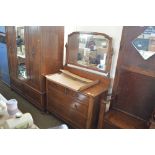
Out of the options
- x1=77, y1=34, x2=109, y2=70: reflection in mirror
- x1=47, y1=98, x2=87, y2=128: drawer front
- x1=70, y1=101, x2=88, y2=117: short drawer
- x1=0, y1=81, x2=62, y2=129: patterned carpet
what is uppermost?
x1=77, y1=34, x2=109, y2=70: reflection in mirror

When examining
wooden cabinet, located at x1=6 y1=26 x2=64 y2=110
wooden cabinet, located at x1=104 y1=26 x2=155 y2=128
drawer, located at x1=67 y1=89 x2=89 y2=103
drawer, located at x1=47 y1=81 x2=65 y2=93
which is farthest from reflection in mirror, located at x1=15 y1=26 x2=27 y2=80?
wooden cabinet, located at x1=104 y1=26 x2=155 y2=128

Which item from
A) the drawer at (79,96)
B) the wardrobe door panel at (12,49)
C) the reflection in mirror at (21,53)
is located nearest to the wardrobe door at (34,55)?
the reflection in mirror at (21,53)

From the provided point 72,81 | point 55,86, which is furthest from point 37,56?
point 72,81

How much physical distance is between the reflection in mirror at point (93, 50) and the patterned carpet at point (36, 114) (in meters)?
0.96

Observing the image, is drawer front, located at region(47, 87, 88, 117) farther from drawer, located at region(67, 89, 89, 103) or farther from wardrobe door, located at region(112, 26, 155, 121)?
wardrobe door, located at region(112, 26, 155, 121)

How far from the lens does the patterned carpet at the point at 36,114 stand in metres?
2.14

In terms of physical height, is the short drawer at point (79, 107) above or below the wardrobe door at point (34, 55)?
below

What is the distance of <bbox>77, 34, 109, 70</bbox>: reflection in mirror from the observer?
1.85 m

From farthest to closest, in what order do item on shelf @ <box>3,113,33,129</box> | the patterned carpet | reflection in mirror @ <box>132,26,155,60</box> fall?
the patterned carpet
reflection in mirror @ <box>132,26,155,60</box>
item on shelf @ <box>3,113,33,129</box>

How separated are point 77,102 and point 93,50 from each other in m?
0.70

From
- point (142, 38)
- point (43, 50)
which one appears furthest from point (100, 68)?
point (43, 50)

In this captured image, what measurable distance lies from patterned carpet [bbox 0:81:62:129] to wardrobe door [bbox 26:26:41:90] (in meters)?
0.39

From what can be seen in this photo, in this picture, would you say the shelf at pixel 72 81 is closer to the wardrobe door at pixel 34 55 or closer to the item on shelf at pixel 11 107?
the wardrobe door at pixel 34 55
